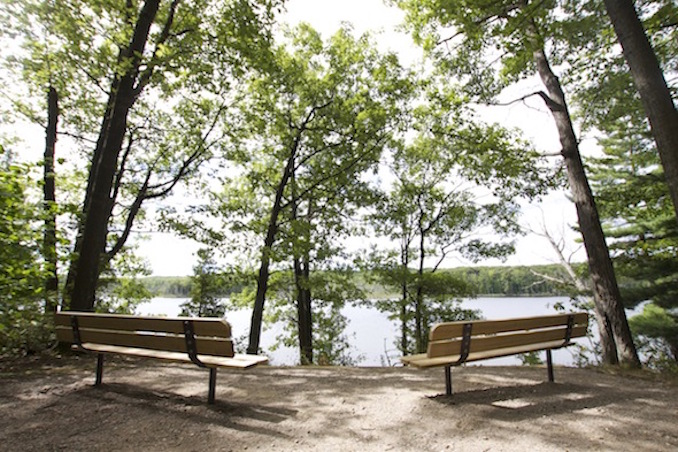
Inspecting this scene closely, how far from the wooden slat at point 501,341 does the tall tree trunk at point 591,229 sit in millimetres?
2278

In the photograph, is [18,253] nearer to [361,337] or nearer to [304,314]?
[304,314]

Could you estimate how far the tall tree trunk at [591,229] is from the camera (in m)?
5.96

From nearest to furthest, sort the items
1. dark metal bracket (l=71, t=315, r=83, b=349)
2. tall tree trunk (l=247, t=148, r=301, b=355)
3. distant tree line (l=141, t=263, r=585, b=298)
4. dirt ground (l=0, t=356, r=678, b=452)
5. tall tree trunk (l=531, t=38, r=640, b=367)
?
dirt ground (l=0, t=356, r=678, b=452), dark metal bracket (l=71, t=315, r=83, b=349), tall tree trunk (l=531, t=38, r=640, b=367), tall tree trunk (l=247, t=148, r=301, b=355), distant tree line (l=141, t=263, r=585, b=298)

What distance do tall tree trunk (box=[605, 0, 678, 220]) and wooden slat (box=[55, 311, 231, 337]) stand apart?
501 centimetres

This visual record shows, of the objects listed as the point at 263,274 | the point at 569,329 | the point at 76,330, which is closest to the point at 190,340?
the point at 76,330

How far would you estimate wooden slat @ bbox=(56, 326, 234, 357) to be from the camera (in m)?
3.30

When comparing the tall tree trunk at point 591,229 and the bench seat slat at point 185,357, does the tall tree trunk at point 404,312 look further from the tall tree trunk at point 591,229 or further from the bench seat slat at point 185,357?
the bench seat slat at point 185,357

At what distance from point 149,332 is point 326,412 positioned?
6.34 ft

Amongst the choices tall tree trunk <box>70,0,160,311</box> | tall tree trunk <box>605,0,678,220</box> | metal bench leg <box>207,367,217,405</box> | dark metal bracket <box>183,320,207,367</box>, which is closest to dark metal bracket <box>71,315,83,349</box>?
dark metal bracket <box>183,320,207,367</box>

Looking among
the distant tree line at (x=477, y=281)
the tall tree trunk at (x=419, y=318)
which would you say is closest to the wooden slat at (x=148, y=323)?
the distant tree line at (x=477, y=281)

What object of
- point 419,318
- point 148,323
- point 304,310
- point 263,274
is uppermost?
point 263,274

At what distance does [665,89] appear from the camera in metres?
4.11

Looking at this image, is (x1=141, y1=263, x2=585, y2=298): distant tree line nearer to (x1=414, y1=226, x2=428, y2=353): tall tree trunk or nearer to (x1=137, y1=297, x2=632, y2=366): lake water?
(x1=137, y1=297, x2=632, y2=366): lake water

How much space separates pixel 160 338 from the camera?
355 centimetres
